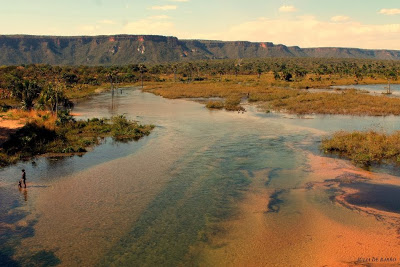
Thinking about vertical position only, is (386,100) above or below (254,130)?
above

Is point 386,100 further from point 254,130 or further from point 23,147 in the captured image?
point 23,147

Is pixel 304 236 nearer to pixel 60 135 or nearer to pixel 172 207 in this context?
pixel 172 207

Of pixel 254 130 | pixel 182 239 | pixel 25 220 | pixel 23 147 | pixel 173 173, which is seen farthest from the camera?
pixel 254 130

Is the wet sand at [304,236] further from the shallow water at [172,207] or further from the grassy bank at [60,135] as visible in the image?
the grassy bank at [60,135]

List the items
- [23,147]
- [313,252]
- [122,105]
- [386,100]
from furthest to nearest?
[122,105] < [386,100] < [23,147] < [313,252]

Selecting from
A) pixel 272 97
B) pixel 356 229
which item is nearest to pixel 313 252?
pixel 356 229

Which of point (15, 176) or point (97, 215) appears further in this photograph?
point (15, 176)

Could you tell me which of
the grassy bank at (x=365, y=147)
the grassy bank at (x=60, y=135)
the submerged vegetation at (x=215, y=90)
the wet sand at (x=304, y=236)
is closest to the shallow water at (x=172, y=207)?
the wet sand at (x=304, y=236)

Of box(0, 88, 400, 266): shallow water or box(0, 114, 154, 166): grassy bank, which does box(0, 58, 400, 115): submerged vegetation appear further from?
box(0, 88, 400, 266): shallow water
